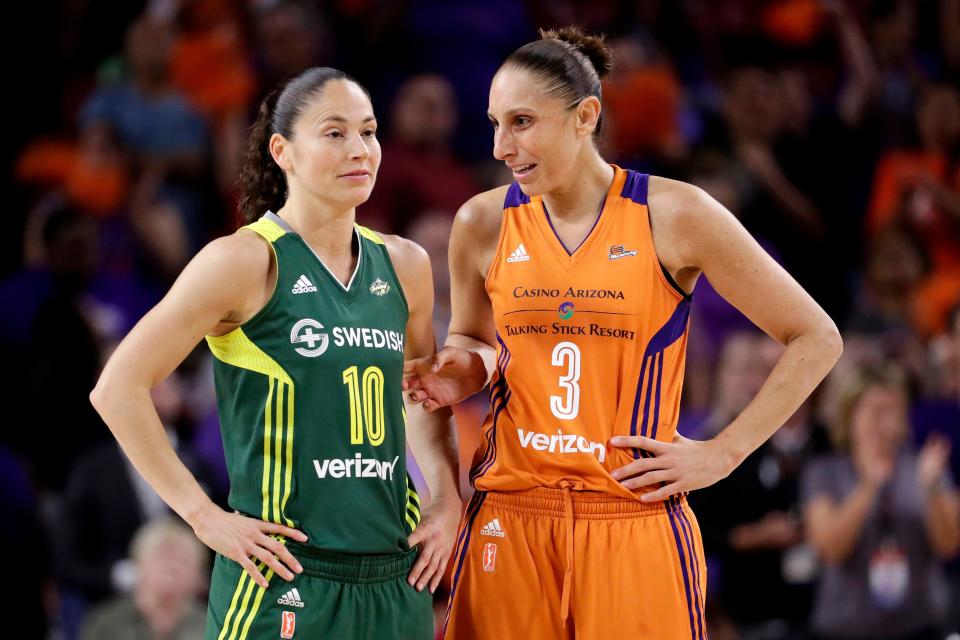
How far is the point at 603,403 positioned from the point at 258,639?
46.6 inches

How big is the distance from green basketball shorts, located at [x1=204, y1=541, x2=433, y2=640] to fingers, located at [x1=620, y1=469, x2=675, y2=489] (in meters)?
0.73

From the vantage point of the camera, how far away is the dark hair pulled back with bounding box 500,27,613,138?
3986mm

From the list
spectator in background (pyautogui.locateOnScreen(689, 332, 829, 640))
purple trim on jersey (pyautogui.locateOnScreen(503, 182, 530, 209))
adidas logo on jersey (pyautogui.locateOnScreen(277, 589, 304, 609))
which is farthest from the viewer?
spectator in background (pyautogui.locateOnScreen(689, 332, 829, 640))

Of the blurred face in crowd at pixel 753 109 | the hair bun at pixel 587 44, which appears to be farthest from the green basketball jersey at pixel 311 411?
the blurred face in crowd at pixel 753 109

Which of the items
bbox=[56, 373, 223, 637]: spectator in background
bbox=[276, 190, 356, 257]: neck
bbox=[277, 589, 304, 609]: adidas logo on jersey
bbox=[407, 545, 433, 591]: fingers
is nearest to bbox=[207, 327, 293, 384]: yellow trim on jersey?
bbox=[276, 190, 356, 257]: neck

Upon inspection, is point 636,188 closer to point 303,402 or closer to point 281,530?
point 303,402

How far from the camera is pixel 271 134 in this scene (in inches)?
157

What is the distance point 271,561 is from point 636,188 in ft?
5.03

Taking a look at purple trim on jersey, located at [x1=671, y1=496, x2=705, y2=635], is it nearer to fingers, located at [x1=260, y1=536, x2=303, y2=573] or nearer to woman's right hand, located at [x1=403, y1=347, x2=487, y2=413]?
woman's right hand, located at [x1=403, y1=347, x2=487, y2=413]

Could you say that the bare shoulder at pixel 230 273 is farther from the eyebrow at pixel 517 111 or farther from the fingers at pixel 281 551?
the eyebrow at pixel 517 111

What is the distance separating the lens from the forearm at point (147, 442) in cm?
353

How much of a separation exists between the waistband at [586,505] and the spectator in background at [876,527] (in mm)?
3093

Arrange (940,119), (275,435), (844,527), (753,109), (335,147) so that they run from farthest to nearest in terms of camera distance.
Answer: (940,119) → (753,109) → (844,527) → (335,147) → (275,435)

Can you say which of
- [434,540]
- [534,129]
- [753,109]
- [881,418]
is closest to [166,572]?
[434,540]
